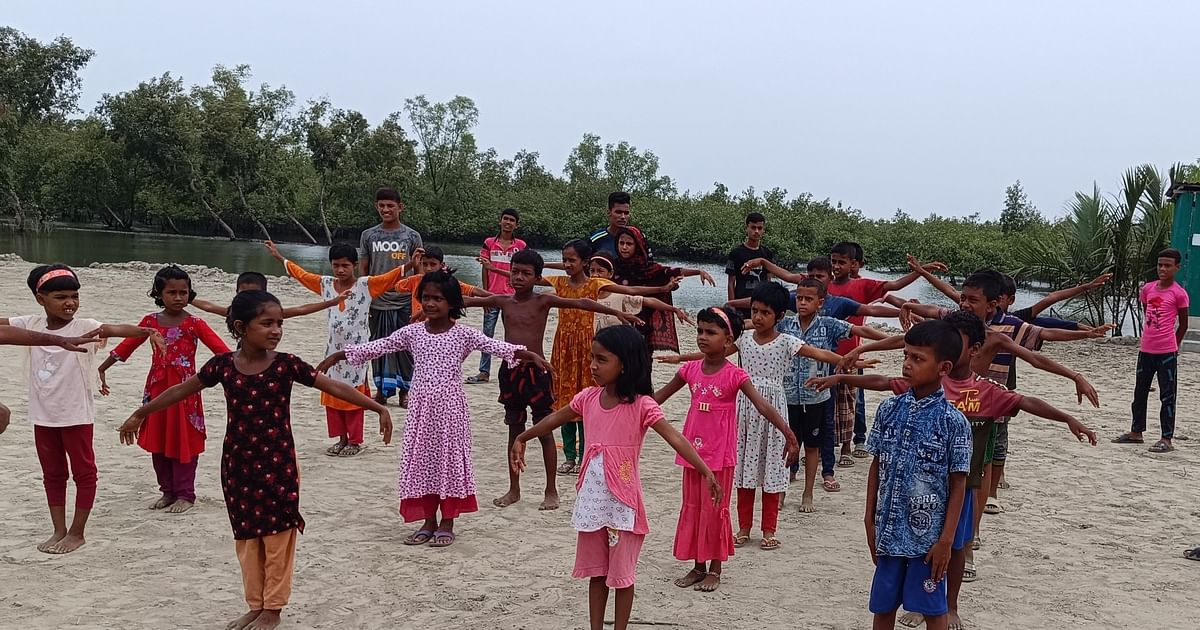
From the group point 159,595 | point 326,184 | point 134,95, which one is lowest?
point 159,595

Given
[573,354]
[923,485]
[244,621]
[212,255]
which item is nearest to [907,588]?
[923,485]

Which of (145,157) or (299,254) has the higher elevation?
(145,157)

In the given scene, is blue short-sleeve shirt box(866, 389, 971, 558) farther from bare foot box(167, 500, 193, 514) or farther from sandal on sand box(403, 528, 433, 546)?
bare foot box(167, 500, 193, 514)

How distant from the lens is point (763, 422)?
557 cm

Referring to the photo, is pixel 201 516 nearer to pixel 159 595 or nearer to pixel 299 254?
pixel 159 595

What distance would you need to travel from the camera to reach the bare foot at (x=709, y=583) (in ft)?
16.0

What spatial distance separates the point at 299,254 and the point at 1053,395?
111 ft

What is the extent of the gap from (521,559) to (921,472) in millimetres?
2460

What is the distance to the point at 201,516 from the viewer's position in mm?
5766

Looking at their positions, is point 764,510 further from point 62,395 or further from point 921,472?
point 62,395

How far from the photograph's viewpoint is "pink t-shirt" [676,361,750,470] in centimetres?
483

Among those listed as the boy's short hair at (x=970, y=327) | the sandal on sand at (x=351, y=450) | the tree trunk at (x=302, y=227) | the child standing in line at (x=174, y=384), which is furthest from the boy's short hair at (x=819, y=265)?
the tree trunk at (x=302, y=227)

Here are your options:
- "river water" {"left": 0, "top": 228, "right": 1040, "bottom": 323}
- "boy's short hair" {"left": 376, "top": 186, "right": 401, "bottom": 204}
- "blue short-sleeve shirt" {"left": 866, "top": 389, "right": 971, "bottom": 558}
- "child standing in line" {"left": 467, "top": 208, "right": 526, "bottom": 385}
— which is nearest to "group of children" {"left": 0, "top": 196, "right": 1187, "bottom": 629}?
"blue short-sleeve shirt" {"left": 866, "top": 389, "right": 971, "bottom": 558}

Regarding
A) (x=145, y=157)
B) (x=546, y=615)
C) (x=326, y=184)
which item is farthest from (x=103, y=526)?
(x=145, y=157)
